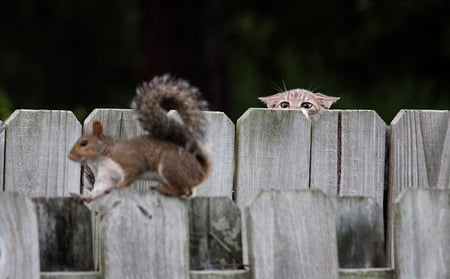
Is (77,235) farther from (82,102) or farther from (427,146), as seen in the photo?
(82,102)

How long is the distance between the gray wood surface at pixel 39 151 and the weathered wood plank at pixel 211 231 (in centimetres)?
92

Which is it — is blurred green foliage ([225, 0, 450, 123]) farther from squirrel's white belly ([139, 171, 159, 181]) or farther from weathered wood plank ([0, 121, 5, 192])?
squirrel's white belly ([139, 171, 159, 181])

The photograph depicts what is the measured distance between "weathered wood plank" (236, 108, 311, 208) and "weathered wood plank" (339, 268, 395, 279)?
89cm

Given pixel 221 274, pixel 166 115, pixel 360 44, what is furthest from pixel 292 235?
pixel 360 44

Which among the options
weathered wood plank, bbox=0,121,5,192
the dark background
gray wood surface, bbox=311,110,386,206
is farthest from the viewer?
the dark background

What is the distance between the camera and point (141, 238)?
111 inches

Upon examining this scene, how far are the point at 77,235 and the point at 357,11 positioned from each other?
27.5 ft

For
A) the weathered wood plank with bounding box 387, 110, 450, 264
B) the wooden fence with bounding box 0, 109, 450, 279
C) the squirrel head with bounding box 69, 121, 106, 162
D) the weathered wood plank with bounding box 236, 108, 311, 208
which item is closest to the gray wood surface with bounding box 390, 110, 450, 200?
the weathered wood plank with bounding box 387, 110, 450, 264

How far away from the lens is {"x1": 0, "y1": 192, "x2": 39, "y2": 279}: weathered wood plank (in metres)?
2.75

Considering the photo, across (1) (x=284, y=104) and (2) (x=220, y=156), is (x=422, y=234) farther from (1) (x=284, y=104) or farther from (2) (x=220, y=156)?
(1) (x=284, y=104)

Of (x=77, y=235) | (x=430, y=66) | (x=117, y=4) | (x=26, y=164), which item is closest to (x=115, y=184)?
(x=77, y=235)

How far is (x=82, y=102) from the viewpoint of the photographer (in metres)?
13.1

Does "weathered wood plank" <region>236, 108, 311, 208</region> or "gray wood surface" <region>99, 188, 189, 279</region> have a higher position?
"weathered wood plank" <region>236, 108, 311, 208</region>

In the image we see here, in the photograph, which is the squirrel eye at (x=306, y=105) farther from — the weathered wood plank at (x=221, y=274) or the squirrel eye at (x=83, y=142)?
the weathered wood plank at (x=221, y=274)
